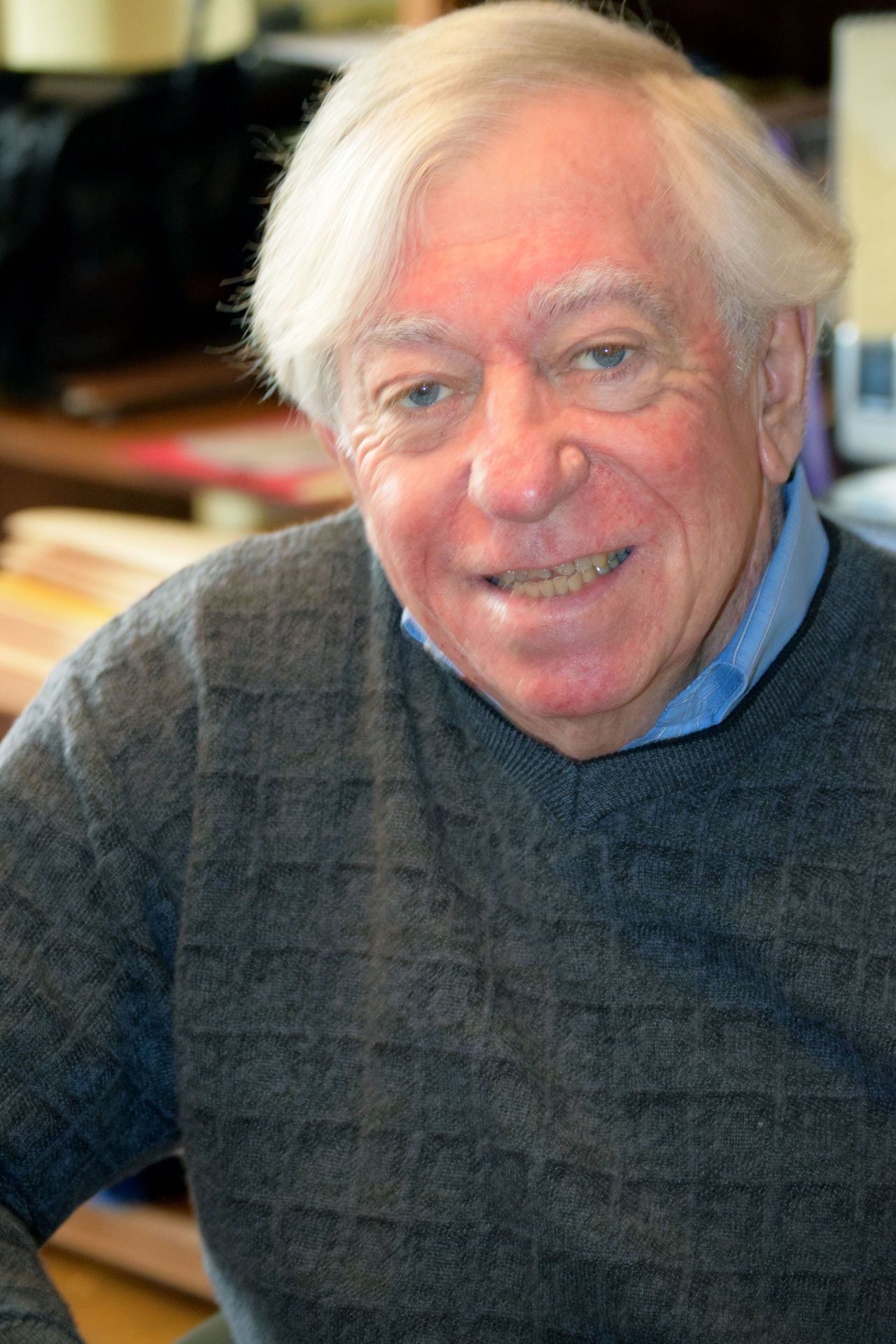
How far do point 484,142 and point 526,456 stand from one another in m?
0.21

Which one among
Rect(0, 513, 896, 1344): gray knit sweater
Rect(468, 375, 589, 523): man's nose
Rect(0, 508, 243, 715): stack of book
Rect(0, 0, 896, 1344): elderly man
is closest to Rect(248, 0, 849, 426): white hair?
Rect(0, 0, 896, 1344): elderly man

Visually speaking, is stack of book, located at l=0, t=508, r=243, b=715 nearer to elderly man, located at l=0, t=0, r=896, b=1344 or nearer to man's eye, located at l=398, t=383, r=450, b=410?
elderly man, located at l=0, t=0, r=896, b=1344

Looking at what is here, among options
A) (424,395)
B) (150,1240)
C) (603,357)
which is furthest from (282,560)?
(150,1240)

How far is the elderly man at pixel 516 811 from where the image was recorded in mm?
1029

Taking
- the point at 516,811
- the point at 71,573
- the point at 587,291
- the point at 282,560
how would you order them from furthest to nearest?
the point at 71,573, the point at 282,560, the point at 516,811, the point at 587,291

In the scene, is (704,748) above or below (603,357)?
below

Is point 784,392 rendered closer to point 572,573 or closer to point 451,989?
point 572,573

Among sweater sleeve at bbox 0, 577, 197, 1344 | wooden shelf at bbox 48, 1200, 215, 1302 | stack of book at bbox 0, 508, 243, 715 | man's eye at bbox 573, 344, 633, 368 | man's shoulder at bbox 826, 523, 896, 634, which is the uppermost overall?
man's eye at bbox 573, 344, 633, 368

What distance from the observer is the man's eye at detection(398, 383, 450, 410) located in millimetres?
1074

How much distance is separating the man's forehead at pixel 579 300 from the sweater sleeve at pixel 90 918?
320 millimetres

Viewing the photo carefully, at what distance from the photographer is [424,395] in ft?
3.55

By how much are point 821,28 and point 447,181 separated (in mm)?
1149

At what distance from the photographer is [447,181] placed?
1.04 m

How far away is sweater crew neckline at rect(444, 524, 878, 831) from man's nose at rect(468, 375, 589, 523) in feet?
0.59
